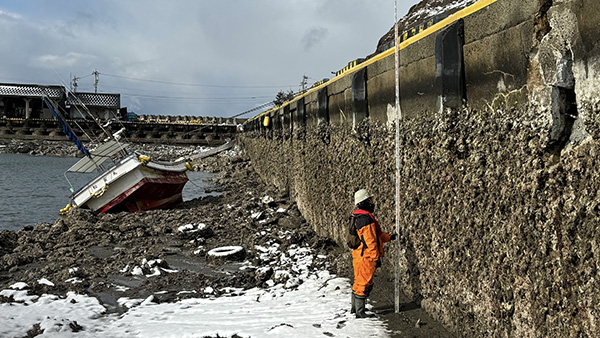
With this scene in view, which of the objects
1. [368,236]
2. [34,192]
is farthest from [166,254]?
[34,192]

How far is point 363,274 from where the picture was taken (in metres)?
4.71

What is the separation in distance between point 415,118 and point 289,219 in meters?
5.78

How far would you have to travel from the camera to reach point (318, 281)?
6316 millimetres

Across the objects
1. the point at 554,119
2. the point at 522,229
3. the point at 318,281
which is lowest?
the point at 318,281

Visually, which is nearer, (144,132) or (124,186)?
(124,186)

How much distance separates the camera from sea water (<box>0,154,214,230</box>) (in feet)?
49.3

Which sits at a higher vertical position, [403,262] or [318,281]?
[403,262]

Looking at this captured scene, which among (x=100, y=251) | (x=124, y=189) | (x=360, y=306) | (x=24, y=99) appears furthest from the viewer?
(x=24, y=99)

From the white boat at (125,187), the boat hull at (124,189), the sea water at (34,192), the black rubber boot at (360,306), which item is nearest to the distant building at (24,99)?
the sea water at (34,192)

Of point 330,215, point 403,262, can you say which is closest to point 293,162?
point 330,215

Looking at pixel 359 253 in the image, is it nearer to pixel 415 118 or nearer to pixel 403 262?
pixel 403 262

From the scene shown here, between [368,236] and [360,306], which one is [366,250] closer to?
[368,236]

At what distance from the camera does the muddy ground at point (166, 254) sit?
6496 millimetres

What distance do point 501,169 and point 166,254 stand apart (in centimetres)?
674
